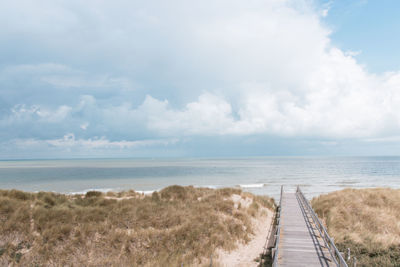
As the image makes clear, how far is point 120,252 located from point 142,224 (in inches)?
113

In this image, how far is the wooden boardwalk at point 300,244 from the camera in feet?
34.1

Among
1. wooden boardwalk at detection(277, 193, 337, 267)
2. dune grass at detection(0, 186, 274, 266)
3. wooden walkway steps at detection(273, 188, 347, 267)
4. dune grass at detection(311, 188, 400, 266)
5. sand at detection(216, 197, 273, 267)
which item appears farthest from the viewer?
dune grass at detection(311, 188, 400, 266)

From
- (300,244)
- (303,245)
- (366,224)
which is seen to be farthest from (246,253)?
(366,224)

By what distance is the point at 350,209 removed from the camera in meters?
19.2

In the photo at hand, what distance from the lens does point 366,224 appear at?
55.0ft

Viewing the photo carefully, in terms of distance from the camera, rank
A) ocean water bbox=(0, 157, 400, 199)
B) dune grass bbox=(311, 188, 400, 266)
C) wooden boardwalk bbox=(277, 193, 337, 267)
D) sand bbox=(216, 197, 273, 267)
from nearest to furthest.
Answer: wooden boardwalk bbox=(277, 193, 337, 267)
sand bbox=(216, 197, 273, 267)
dune grass bbox=(311, 188, 400, 266)
ocean water bbox=(0, 157, 400, 199)

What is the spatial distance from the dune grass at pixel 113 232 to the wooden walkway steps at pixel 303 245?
107 inches

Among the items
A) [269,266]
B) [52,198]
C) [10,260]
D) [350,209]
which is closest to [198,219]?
[269,266]

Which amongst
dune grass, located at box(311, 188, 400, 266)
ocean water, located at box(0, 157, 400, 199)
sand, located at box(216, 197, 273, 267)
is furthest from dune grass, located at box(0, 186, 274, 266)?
ocean water, located at box(0, 157, 400, 199)

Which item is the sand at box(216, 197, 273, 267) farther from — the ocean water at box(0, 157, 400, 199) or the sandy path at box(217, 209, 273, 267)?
the ocean water at box(0, 157, 400, 199)

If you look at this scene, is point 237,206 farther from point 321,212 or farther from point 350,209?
point 350,209

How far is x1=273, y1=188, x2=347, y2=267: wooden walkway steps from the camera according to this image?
405 inches

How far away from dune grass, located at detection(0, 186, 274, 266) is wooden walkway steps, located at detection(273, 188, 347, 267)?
271 centimetres

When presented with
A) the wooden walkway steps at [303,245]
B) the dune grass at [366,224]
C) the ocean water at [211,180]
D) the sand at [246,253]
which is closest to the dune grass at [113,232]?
the sand at [246,253]
